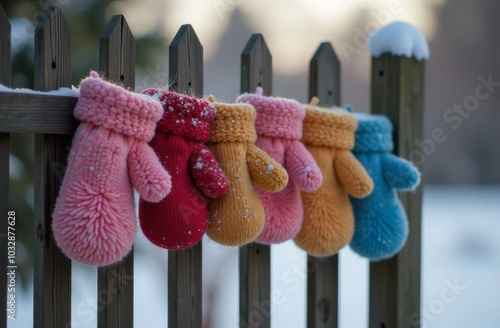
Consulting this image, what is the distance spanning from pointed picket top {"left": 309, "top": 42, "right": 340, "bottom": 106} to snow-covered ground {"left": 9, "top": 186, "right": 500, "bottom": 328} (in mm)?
1464

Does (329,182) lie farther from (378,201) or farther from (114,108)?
(114,108)

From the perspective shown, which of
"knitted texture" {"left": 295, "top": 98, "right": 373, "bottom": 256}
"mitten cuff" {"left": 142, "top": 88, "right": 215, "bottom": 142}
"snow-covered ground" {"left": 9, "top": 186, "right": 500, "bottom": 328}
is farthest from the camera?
"snow-covered ground" {"left": 9, "top": 186, "right": 500, "bottom": 328}

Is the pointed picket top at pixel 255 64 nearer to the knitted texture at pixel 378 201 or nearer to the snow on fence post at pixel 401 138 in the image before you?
the knitted texture at pixel 378 201

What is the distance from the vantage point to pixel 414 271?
162cm

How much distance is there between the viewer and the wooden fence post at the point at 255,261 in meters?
1.26

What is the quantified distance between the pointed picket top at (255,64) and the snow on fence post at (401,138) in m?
0.41

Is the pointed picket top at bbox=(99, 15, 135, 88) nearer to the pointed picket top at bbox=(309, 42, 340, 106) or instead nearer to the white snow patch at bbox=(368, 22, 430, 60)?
the pointed picket top at bbox=(309, 42, 340, 106)

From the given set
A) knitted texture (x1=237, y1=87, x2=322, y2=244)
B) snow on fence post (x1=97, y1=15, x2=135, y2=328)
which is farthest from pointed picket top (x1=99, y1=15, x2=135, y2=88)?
knitted texture (x1=237, y1=87, x2=322, y2=244)

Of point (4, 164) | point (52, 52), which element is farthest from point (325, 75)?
point (4, 164)

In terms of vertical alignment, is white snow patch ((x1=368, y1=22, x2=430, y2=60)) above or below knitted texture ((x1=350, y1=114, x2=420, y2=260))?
above

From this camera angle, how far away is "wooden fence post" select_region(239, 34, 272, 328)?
4.15 ft

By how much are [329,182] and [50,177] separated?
60cm

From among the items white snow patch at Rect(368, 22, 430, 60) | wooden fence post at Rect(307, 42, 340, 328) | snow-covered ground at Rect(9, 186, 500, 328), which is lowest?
snow-covered ground at Rect(9, 186, 500, 328)

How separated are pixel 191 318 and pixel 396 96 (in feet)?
2.75
